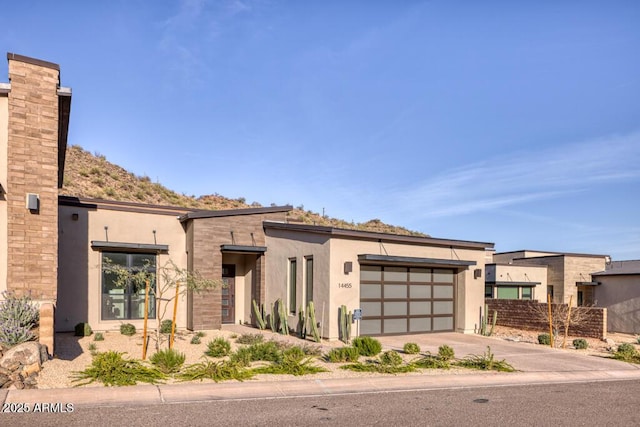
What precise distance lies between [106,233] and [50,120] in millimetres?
6022

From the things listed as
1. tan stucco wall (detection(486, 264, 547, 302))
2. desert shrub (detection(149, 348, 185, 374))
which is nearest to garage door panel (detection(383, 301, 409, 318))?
desert shrub (detection(149, 348, 185, 374))

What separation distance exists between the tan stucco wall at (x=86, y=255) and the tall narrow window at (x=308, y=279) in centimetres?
484

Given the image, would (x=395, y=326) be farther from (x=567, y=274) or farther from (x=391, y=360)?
(x=567, y=274)

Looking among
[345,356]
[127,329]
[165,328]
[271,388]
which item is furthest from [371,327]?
[271,388]

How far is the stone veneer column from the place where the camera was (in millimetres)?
Answer: 12836

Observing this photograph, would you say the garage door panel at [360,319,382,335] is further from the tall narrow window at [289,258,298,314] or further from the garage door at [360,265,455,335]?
the tall narrow window at [289,258,298,314]

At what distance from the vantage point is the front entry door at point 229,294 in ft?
69.4

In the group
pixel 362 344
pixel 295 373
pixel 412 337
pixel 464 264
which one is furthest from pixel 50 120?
pixel 464 264

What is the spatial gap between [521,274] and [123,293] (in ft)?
74.8

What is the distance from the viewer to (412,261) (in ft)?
62.9

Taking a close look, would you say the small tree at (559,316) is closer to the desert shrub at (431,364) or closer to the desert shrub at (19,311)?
the desert shrub at (431,364)

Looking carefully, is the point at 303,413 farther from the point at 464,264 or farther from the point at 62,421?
the point at 464,264

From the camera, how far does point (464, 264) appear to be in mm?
20594

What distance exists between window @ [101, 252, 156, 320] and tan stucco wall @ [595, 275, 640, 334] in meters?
21.8
